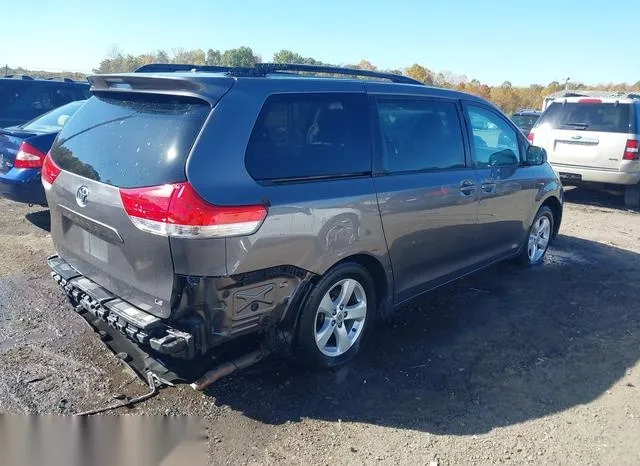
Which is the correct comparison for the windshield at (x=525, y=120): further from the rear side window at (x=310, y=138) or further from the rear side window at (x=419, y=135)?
the rear side window at (x=310, y=138)

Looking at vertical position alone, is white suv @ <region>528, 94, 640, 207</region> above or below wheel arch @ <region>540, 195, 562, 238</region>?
above

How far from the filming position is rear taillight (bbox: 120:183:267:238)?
8.63 ft

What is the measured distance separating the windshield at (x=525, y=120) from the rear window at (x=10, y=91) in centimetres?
1215

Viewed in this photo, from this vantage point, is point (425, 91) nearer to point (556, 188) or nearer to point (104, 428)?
point (556, 188)

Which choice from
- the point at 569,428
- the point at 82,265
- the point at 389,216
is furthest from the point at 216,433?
the point at 569,428

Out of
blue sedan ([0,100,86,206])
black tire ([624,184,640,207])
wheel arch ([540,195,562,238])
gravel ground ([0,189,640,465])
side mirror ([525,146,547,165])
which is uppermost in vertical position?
side mirror ([525,146,547,165])

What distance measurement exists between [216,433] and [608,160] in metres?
8.76

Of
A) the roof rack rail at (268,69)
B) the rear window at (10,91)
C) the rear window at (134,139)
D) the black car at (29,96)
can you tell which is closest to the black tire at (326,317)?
the rear window at (134,139)

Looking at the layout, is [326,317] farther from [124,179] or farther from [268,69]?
[268,69]

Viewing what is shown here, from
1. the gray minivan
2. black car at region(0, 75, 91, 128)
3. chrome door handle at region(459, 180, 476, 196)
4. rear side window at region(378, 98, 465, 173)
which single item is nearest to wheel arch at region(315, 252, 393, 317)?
the gray minivan

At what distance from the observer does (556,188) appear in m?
5.94

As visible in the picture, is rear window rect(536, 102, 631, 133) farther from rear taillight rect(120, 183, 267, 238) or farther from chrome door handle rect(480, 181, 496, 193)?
rear taillight rect(120, 183, 267, 238)

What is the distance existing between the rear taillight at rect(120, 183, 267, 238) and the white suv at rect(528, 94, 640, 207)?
332 inches

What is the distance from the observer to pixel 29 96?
984 centimetres
